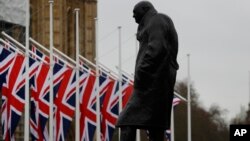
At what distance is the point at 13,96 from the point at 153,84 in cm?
2289

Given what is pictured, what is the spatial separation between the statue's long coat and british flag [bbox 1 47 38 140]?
2226 centimetres

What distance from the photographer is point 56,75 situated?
117 ft

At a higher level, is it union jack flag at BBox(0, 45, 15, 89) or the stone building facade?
the stone building facade

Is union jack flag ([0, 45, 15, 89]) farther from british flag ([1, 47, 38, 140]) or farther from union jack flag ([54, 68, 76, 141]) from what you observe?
union jack flag ([54, 68, 76, 141])

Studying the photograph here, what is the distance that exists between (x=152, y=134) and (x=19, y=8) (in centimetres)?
4224

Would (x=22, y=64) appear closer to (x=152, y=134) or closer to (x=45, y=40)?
(x=152, y=134)

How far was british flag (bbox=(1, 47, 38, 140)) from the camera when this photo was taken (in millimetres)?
33344

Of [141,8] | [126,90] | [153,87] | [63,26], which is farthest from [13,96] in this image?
[63,26]

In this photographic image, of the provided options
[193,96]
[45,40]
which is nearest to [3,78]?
[45,40]

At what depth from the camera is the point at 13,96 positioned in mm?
33719

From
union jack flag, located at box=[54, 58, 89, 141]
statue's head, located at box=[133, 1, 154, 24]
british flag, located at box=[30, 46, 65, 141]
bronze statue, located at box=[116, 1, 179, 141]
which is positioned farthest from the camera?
union jack flag, located at box=[54, 58, 89, 141]

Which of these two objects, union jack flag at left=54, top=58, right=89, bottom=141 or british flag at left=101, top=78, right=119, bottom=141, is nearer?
union jack flag at left=54, top=58, right=89, bottom=141

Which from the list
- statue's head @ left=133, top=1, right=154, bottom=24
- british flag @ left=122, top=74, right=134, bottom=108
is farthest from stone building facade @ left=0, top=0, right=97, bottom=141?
statue's head @ left=133, top=1, right=154, bottom=24

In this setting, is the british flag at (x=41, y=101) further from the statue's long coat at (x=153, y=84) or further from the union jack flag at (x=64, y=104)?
the statue's long coat at (x=153, y=84)
